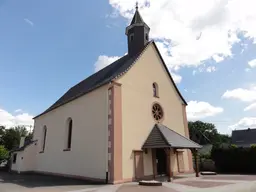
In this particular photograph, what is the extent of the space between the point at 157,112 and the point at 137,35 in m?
7.37

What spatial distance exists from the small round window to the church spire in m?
5.27

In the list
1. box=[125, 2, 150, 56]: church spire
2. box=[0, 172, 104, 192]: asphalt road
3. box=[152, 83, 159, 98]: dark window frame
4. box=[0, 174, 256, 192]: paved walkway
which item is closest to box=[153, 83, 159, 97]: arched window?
box=[152, 83, 159, 98]: dark window frame

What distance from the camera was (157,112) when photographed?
17469mm

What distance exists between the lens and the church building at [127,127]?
1362 centimetres

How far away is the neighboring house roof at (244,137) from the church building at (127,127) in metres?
34.7

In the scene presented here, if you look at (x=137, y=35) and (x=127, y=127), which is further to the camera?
(x=137, y=35)

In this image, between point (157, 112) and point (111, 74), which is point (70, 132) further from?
point (157, 112)

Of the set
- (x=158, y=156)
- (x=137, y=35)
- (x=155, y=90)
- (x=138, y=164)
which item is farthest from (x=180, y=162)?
(x=137, y=35)

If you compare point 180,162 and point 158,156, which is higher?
point 158,156

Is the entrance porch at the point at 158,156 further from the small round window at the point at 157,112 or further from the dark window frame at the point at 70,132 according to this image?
the dark window frame at the point at 70,132

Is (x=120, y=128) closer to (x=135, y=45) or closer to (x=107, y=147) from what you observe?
(x=107, y=147)

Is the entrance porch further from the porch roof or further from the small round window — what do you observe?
the small round window

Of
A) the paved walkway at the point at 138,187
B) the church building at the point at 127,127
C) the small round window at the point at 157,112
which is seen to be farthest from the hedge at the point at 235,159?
the small round window at the point at 157,112

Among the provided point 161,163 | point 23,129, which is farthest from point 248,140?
point 23,129
